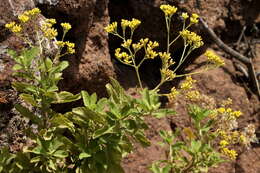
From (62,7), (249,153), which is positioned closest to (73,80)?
(62,7)

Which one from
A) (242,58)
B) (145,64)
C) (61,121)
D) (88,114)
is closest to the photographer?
(88,114)

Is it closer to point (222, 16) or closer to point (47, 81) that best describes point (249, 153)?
point (222, 16)

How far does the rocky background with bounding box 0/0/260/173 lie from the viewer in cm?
321

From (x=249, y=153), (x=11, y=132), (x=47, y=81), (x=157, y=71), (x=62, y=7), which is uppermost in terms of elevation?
(x=62, y=7)

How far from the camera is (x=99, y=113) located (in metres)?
2.63

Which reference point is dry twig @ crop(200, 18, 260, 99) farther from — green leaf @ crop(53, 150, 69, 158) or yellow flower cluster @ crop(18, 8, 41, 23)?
green leaf @ crop(53, 150, 69, 158)

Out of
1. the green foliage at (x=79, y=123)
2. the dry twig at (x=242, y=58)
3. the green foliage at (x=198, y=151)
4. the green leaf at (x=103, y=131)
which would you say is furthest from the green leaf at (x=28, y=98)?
the dry twig at (x=242, y=58)

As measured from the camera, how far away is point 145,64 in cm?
489

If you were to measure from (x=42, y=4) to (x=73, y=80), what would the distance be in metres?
0.73

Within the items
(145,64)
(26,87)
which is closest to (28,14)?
(26,87)

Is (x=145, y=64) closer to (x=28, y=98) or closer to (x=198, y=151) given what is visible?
(x=198, y=151)

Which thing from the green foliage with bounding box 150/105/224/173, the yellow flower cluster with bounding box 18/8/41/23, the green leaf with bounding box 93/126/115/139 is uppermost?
the yellow flower cluster with bounding box 18/8/41/23

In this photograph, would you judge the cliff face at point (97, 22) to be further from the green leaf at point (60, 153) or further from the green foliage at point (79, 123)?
the green leaf at point (60, 153)

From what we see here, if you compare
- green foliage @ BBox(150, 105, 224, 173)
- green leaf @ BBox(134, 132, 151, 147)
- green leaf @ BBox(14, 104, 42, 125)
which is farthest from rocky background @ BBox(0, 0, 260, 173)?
green foliage @ BBox(150, 105, 224, 173)
